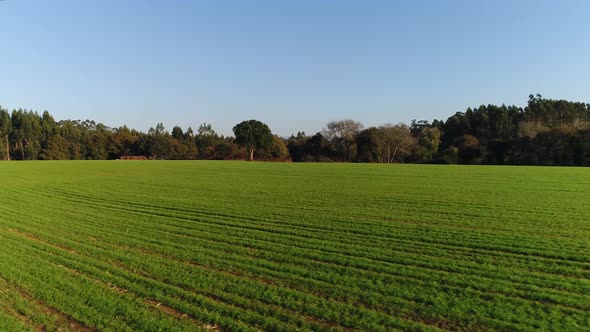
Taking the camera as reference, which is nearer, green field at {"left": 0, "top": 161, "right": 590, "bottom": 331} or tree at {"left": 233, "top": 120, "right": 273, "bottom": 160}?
green field at {"left": 0, "top": 161, "right": 590, "bottom": 331}

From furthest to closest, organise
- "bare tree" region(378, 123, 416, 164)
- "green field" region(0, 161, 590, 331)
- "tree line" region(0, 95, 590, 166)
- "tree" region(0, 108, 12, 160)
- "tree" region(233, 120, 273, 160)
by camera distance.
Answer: "tree" region(0, 108, 12, 160)
"tree" region(233, 120, 273, 160)
"bare tree" region(378, 123, 416, 164)
"tree line" region(0, 95, 590, 166)
"green field" region(0, 161, 590, 331)

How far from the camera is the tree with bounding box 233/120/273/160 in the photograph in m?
92.8

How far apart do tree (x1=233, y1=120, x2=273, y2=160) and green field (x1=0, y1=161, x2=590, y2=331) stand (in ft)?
253

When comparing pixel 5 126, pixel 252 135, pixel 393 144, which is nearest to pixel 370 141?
pixel 393 144

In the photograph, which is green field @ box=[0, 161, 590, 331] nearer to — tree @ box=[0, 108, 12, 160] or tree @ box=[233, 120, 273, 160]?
tree @ box=[233, 120, 273, 160]

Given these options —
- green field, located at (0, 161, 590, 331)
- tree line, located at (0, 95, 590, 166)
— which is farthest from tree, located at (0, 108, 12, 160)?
green field, located at (0, 161, 590, 331)

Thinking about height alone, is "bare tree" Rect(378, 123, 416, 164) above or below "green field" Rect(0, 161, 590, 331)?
above

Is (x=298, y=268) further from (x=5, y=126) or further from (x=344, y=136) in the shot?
(x=5, y=126)

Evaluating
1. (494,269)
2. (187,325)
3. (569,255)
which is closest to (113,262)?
(187,325)

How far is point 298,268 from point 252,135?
85912 mm

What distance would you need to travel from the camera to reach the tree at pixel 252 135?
3654 inches

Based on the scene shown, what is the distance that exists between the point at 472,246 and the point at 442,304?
164 inches

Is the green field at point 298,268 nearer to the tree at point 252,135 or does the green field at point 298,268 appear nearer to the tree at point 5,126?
the tree at point 252,135

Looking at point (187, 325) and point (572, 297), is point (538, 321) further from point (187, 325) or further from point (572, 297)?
point (187, 325)
